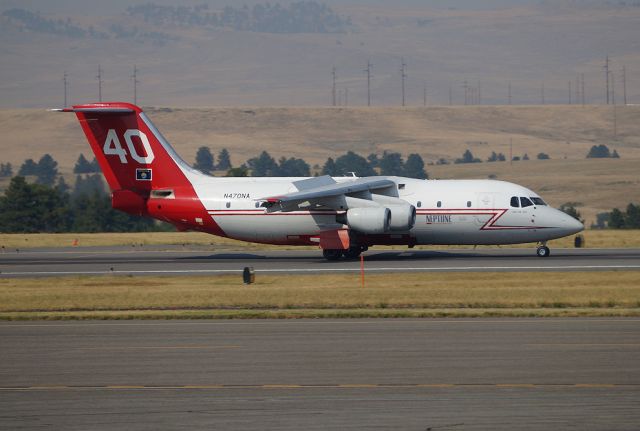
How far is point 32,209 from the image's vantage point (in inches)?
3511

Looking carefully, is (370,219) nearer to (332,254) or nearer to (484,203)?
(332,254)

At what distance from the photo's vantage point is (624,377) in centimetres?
2045

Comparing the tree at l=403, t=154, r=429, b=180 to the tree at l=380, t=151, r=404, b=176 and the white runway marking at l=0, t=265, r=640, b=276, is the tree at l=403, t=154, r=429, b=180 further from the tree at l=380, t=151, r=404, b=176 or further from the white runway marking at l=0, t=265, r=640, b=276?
the white runway marking at l=0, t=265, r=640, b=276

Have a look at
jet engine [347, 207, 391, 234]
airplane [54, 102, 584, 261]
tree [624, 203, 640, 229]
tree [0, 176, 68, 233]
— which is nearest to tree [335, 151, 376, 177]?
tree [0, 176, 68, 233]

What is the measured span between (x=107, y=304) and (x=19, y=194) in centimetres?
5896

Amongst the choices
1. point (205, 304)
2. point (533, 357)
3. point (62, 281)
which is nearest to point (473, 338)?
point (533, 357)

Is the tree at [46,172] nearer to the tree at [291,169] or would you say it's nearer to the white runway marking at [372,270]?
the tree at [291,169]

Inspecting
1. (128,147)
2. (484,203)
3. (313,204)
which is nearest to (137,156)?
(128,147)

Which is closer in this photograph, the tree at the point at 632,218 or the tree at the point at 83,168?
the tree at the point at 632,218

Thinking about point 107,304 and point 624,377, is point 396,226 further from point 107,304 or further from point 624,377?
point 624,377

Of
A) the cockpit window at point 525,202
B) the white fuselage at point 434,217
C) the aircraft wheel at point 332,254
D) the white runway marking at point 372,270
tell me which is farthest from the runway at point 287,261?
the cockpit window at point 525,202

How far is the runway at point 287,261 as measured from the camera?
143 ft

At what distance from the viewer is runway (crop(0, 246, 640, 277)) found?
4356 cm

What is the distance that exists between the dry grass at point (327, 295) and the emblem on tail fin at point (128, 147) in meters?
10.5
